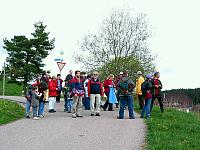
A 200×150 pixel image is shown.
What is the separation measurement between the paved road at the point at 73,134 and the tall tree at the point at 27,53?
33.6m

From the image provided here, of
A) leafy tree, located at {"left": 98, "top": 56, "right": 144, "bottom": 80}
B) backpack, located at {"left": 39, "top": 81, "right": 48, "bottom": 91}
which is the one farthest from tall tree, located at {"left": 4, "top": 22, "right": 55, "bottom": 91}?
backpack, located at {"left": 39, "top": 81, "right": 48, "bottom": 91}

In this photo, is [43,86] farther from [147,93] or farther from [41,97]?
[147,93]

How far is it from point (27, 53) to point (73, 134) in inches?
1513

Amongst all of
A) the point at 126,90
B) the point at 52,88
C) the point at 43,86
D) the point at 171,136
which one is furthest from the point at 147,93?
the point at 171,136

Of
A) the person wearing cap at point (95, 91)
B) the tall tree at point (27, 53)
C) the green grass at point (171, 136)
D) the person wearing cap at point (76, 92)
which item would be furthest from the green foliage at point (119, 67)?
the green grass at point (171, 136)

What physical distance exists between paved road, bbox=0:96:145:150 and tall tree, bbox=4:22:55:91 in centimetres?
3362

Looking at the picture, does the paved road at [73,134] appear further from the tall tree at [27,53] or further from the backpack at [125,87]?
the tall tree at [27,53]

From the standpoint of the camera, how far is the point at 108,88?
20.3 m

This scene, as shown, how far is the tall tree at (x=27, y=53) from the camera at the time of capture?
48531mm

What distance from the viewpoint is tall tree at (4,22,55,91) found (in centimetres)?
4853

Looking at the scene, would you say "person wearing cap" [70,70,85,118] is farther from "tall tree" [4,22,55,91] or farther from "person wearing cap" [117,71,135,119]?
"tall tree" [4,22,55,91]

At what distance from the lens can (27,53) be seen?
49.4m

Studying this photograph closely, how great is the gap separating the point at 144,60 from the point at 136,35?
8.71 feet

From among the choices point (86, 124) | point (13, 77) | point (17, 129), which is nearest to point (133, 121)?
point (86, 124)
